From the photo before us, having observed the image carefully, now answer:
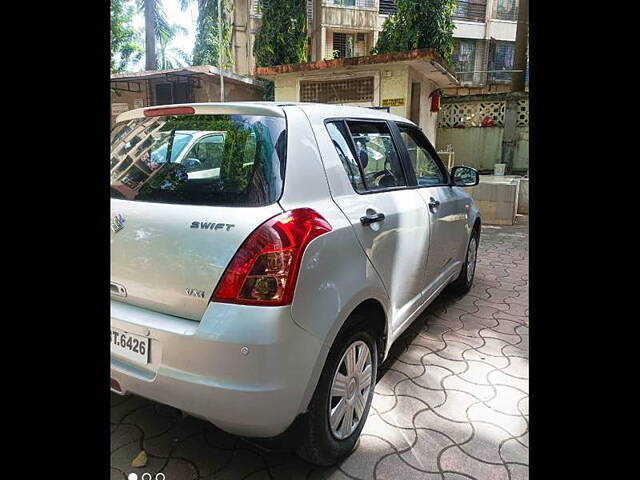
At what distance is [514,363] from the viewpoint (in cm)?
290

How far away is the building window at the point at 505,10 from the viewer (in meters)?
20.0

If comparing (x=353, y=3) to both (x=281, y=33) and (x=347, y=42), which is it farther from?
(x=281, y=33)

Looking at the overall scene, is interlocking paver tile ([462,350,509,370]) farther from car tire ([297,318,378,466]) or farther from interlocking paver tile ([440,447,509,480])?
car tire ([297,318,378,466])

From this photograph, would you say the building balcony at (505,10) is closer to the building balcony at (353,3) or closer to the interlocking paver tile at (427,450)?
the building balcony at (353,3)

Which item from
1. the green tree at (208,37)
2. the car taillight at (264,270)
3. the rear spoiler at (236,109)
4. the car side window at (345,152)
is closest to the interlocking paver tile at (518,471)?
the car taillight at (264,270)

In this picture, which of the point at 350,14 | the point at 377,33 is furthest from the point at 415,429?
the point at 377,33

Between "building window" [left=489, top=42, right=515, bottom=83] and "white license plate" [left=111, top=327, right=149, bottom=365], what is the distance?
21768mm

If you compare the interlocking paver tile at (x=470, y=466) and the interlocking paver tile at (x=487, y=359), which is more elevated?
the interlocking paver tile at (x=487, y=359)

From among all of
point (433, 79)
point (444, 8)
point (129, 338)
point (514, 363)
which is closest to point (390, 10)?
point (444, 8)

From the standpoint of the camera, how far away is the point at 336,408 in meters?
1.88
